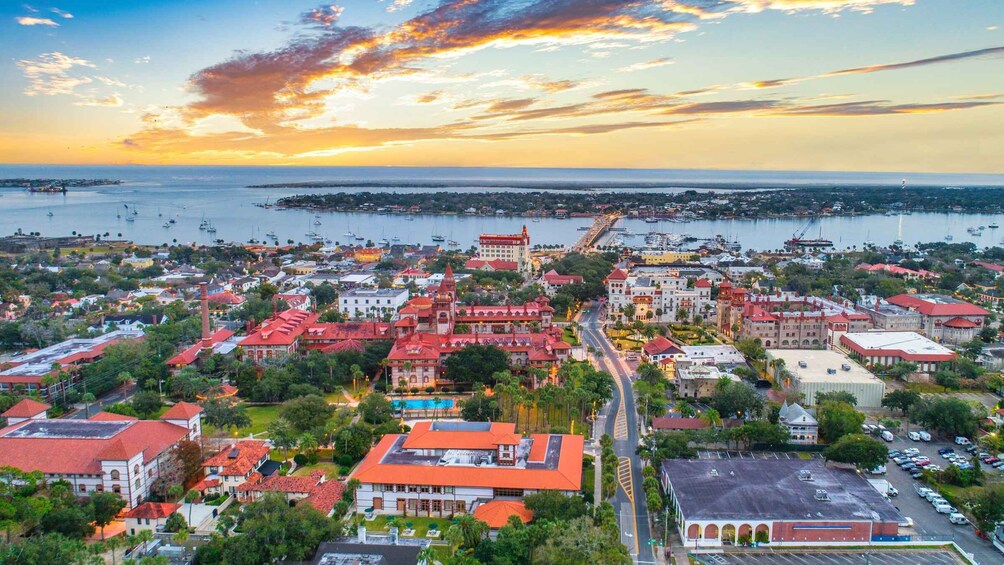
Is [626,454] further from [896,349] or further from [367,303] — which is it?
[367,303]

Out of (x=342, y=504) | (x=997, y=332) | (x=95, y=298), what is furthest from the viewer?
(x=95, y=298)

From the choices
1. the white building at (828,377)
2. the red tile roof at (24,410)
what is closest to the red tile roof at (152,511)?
the red tile roof at (24,410)

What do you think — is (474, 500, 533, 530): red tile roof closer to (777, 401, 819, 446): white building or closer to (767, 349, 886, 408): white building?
(777, 401, 819, 446): white building

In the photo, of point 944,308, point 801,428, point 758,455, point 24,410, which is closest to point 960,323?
point 944,308

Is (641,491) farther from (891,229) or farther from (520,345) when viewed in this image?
(891,229)

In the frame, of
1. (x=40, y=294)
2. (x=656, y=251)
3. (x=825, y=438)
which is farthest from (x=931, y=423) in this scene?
(x=40, y=294)

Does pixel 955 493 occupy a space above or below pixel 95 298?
below

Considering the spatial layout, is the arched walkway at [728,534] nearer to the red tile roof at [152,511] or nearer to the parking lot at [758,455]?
the parking lot at [758,455]
